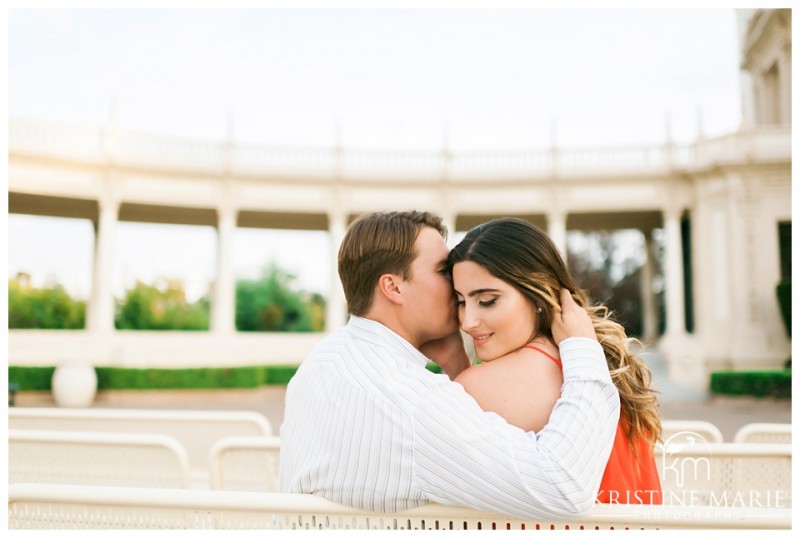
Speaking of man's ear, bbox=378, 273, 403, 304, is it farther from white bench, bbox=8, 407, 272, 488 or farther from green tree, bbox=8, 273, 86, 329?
green tree, bbox=8, 273, 86, 329

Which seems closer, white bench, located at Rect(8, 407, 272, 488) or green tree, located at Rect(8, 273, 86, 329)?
white bench, located at Rect(8, 407, 272, 488)

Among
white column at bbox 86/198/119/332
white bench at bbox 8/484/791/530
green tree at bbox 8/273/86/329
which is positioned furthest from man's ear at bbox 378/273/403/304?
green tree at bbox 8/273/86/329

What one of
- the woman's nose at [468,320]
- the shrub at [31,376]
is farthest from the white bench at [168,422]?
the shrub at [31,376]

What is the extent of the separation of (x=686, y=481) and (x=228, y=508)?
3.20 m

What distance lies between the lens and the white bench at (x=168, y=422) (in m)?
5.56

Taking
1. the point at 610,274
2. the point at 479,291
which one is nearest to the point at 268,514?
the point at 479,291

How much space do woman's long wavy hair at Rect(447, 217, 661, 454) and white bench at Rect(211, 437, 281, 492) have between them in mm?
2250

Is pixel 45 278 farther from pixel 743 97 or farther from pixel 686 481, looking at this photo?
pixel 686 481

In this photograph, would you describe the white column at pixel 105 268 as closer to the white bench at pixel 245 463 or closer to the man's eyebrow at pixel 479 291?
the white bench at pixel 245 463

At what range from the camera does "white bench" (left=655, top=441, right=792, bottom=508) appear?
3.73 m

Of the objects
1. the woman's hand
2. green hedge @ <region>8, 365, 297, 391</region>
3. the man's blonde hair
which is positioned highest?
the man's blonde hair

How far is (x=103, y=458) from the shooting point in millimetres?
4344

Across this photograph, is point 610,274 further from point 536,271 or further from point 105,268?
point 536,271

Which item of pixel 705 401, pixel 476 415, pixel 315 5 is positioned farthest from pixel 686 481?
pixel 705 401
